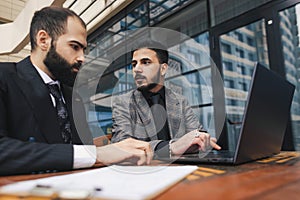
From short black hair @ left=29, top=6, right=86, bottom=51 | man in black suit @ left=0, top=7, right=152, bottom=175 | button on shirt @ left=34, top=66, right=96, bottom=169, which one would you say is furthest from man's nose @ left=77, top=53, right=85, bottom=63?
button on shirt @ left=34, top=66, right=96, bottom=169

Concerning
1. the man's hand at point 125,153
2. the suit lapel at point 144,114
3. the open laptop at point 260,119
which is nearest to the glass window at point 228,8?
the suit lapel at point 144,114

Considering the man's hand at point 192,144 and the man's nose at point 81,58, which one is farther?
the man's nose at point 81,58

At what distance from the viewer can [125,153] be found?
2.09 ft

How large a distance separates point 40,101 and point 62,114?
0.52 feet

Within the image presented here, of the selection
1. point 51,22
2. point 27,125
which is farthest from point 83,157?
point 51,22

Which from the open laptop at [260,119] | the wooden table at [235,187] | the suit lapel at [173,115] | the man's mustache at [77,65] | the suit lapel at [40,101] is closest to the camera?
the wooden table at [235,187]

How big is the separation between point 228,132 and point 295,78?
821mm

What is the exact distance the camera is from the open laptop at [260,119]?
56 cm

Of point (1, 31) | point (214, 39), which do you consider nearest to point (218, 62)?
point (214, 39)

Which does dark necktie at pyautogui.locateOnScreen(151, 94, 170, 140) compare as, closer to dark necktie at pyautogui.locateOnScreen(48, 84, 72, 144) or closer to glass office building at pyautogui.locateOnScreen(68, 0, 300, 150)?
glass office building at pyautogui.locateOnScreen(68, 0, 300, 150)

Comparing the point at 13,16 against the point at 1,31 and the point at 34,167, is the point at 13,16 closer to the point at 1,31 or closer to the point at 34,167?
the point at 1,31

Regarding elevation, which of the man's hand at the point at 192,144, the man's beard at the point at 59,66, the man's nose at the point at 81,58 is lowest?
the man's hand at the point at 192,144

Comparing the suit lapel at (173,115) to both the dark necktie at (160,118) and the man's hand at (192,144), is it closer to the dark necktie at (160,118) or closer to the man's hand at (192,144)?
the dark necktie at (160,118)

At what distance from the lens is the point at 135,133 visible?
1186mm
